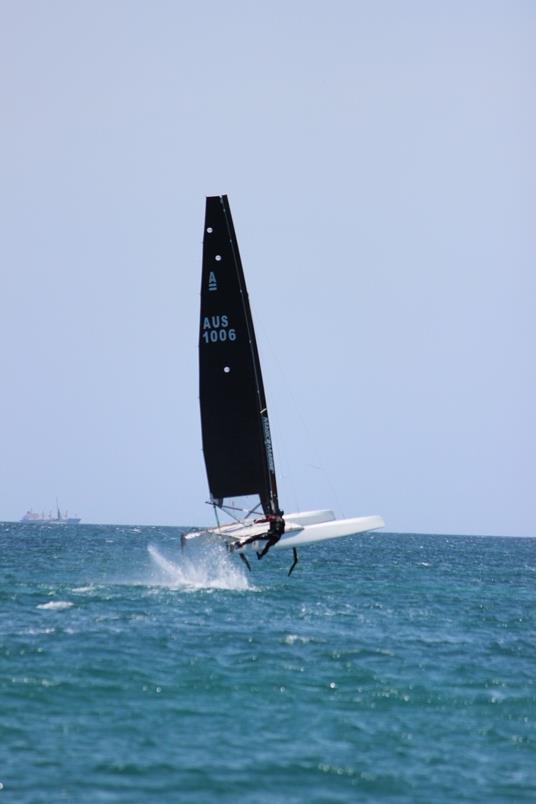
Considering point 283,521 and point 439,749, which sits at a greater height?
point 283,521

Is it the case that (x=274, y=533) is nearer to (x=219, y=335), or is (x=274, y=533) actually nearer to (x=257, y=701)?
(x=219, y=335)

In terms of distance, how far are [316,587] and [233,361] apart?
16.8m

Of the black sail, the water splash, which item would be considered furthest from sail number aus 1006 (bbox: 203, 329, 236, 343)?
the water splash

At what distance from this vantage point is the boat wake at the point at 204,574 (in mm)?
47906

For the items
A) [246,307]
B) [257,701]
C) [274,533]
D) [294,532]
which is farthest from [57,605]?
[257,701]

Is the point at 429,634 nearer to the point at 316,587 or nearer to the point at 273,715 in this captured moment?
the point at 273,715

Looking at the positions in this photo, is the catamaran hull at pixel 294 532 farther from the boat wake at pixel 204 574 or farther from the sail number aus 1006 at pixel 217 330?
the boat wake at pixel 204 574

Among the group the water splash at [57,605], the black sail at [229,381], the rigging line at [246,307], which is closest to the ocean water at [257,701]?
the water splash at [57,605]

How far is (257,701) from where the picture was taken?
918 inches

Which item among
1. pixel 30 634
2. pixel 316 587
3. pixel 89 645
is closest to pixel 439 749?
pixel 89 645

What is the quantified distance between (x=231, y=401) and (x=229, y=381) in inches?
25.1

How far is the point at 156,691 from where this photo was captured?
2383 cm

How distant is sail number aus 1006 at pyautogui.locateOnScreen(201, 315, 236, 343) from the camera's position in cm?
3822

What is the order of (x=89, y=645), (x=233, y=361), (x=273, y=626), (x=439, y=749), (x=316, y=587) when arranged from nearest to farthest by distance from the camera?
(x=439, y=749)
(x=89, y=645)
(x=273, y=626)
(x=233, y=361)
(x=316, y=587)
